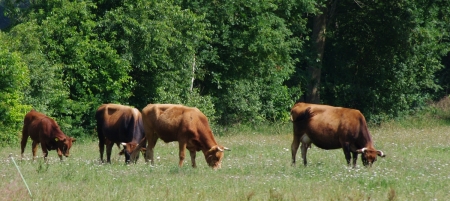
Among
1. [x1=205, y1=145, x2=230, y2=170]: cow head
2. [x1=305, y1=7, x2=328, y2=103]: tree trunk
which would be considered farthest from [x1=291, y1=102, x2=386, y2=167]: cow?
[x1=305, y1=7, x2=328, y2=103]: tree trunk

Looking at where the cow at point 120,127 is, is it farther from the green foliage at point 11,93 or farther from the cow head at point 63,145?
the green foliage at point 11,93

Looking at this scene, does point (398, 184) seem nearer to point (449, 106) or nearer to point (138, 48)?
Result: point (138, 48)

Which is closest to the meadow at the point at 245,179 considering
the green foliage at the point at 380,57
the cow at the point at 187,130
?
the cow at the point at 187,130

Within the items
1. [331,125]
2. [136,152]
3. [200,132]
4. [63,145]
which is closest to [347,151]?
[331,125]

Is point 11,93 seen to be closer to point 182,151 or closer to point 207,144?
point 182,151

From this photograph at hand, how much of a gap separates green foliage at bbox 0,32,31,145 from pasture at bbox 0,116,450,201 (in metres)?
4.37

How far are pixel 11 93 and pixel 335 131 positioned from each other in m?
12.4

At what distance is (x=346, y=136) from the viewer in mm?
20047

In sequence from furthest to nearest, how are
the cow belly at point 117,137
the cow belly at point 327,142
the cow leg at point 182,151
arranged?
the cow belly at point 117,137
the cow belly at point 327,142
the cow leg at point 182,151

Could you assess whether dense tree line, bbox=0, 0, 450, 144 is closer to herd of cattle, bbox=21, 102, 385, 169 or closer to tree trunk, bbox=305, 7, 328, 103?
tree trunk, bbox=305, 7, 328, 103

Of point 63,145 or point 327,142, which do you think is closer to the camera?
point 327,142

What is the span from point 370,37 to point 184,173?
3070 cm

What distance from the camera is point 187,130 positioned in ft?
65.2

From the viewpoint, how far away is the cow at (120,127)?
21.5m
